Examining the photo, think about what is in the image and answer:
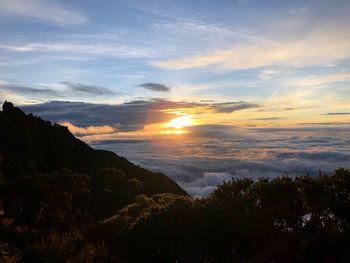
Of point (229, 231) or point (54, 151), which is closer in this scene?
point (229, 231)

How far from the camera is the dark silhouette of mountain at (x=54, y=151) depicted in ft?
196

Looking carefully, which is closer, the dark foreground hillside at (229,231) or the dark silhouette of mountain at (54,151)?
the dark foreground hillside at (229,231)

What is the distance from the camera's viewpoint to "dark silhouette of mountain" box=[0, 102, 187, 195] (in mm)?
59688

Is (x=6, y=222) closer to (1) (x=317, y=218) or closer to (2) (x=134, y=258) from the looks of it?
(2) (x=134, y=258)

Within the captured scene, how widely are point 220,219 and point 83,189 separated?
2371cm

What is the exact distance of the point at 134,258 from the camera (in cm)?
1228

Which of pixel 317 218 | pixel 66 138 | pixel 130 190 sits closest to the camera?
pixel 317 218

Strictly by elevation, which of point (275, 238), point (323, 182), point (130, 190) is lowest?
point (130, 190)

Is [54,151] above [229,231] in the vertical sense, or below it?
below

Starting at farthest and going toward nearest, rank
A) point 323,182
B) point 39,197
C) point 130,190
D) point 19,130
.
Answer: point 19,130 → point 130,190 → point 39,197 → point 323,182

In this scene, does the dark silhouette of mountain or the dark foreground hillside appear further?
the dark silhouette of mountain

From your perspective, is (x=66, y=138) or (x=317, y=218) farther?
(x=66, y=138)

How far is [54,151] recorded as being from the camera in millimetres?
68938

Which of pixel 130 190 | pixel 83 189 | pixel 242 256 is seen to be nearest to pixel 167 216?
pixel 242 256
